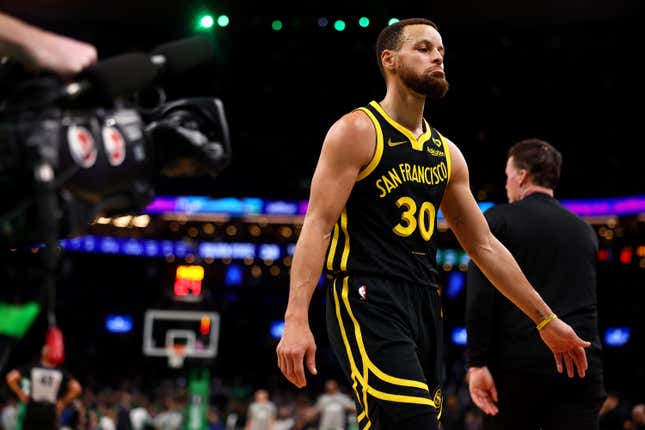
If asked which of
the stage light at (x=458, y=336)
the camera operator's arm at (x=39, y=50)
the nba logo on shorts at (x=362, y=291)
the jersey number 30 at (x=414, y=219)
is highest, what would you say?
the camera operator's arm at (x=39, y=50)

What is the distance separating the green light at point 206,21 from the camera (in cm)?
1336

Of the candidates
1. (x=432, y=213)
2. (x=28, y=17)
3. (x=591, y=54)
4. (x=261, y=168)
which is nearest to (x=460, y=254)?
(x=261, y=168)

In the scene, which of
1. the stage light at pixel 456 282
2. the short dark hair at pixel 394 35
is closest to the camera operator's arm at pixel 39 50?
the short dark hair at pixel 394 35

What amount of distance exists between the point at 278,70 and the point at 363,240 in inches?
570

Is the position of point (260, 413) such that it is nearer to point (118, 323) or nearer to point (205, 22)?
point (205, 22)

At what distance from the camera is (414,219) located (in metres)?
3.26

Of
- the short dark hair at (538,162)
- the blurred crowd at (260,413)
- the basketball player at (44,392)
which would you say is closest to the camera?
the short dark hair at (538,162)

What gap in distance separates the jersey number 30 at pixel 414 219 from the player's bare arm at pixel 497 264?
11.6 inches

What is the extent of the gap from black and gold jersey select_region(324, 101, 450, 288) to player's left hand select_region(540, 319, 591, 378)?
64 centimetres

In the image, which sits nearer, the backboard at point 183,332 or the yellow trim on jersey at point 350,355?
the yellow trim on jersey at point 350,355

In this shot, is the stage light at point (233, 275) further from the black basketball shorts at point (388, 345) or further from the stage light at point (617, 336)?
the black basketball shorts at point (388, 345)

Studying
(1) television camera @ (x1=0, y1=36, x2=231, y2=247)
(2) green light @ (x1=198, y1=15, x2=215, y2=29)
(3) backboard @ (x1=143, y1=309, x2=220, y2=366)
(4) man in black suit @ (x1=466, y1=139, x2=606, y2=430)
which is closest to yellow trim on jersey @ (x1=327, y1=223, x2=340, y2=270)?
(1) television camera @ (x1=0, y1=36, x2=231, y2=247)

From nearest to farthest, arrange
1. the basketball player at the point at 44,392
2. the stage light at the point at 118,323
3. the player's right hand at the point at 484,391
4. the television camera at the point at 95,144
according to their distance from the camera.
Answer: the television camera at the point at 95,144 < the player's right hand at the point at 484,391 < the basketball player at the point at 44,392 < the stage light at the point at 118,323

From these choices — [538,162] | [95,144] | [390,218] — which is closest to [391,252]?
[390,218]
